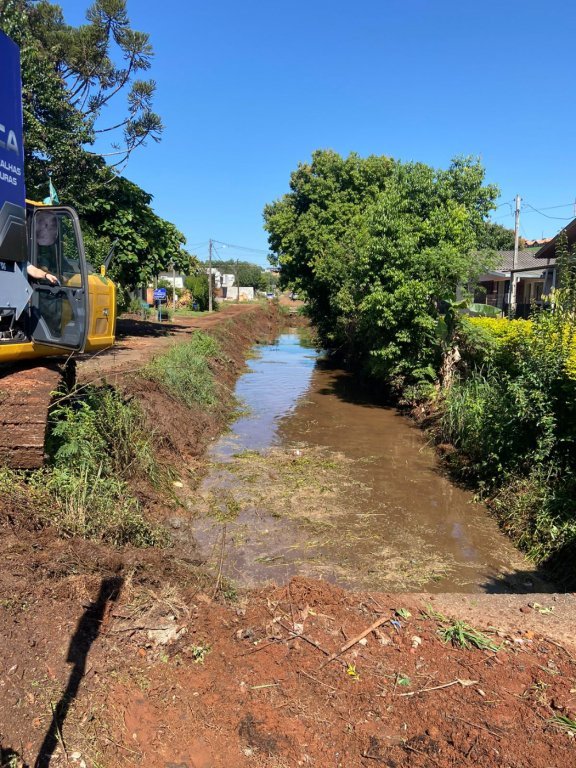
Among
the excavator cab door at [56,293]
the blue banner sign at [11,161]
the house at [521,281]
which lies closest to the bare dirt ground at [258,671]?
the excavator cab door at [56,293]

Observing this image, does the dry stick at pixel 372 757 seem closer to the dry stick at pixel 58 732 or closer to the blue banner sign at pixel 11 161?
the dry stick at pixel 58 732

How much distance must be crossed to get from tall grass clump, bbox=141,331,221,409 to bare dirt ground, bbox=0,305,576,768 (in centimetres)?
704

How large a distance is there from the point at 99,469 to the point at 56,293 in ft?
7.59

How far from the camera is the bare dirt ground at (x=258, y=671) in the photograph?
3.29 metres

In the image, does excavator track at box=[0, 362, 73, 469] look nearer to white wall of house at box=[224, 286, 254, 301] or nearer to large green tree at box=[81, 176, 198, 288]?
large green tree at box=[81, 176, 198, 288]

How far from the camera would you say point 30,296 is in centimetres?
672

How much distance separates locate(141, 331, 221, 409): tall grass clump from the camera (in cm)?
1230

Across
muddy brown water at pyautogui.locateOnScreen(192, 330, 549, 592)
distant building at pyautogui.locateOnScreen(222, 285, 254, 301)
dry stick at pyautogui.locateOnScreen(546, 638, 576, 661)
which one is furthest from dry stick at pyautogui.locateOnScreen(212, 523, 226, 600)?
distant building at pyautogui.locateOnScreen(222, 285, 254, 301)

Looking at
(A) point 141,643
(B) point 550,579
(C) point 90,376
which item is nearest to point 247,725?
(A) point 141,643

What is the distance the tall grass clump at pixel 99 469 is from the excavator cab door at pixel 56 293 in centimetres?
83

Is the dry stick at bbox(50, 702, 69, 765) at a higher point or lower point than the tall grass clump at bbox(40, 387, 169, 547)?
lower

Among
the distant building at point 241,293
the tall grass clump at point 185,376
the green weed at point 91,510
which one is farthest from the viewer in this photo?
the distant building at point 241,293

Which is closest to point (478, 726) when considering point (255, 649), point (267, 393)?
point (255, 649)

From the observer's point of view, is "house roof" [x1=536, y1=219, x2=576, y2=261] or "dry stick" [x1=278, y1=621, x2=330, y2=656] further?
"house roof" [x1=536, y1=219, x2=576, y2=261]
